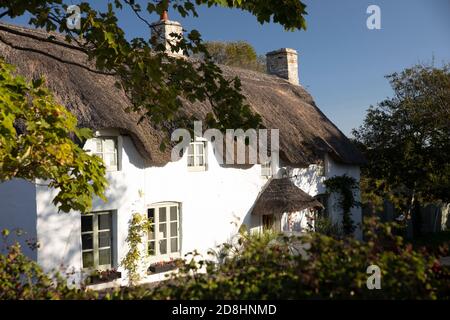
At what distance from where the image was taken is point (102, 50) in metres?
5.91

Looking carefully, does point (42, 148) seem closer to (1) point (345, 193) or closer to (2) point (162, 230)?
(2) point (162, 230)

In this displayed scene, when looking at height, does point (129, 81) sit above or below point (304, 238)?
above

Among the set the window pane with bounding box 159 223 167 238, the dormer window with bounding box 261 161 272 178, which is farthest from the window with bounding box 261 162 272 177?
the window pane with bounding box 159 223 167 238

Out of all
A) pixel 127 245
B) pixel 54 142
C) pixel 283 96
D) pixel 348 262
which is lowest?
pixel 127 245

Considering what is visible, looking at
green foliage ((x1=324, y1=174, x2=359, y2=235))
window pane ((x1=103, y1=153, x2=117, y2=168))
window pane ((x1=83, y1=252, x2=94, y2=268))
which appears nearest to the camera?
window pane ((x1=83, y1=252, x2=94, y2=268))

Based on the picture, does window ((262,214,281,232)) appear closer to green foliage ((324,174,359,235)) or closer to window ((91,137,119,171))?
green foliage ((324,174,359,235))

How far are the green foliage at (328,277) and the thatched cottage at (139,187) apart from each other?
5.00 meters

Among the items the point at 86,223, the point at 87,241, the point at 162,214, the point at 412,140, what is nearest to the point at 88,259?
the point at 87,241

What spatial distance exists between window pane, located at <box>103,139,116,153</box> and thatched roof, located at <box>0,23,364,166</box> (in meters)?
0.42

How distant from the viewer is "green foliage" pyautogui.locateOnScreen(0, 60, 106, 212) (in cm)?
488
